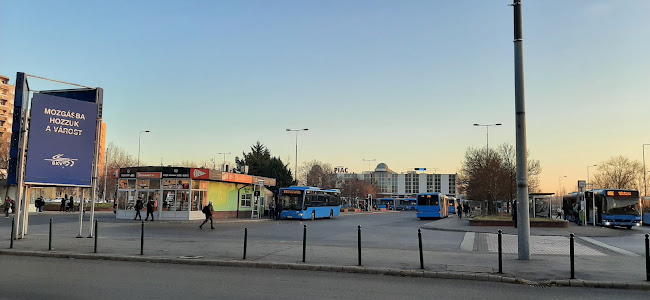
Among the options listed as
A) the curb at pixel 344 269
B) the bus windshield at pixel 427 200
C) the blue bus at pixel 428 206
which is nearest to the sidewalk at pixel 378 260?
the curb at pixel 344 269

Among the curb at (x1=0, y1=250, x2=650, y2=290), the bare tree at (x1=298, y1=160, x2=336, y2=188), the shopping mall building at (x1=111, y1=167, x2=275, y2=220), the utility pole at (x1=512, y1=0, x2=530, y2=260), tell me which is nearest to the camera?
the curb at (x1=0, y1=250, x2=650, y2=290)

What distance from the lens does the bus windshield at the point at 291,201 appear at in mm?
40906

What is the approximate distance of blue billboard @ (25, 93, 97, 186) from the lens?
17422 mm

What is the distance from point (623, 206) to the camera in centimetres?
3312

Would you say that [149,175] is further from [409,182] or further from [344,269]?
[409,182]

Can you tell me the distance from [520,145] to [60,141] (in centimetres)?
1623

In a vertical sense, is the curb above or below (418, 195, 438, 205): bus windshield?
below

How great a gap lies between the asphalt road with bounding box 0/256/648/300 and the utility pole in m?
3.52

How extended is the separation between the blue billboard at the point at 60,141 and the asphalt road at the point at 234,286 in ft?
23.0

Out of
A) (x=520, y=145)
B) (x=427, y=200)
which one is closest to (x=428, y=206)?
(x=427, y=200)

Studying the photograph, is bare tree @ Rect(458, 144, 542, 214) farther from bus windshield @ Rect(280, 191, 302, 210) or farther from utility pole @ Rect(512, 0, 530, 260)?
utility pole @ Rect(512, 0, 530, 260)

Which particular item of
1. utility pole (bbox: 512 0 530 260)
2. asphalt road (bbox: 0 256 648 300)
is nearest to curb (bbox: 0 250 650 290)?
asphalt road (bbox: 0 256 648 300)

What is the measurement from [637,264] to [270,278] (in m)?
9.74

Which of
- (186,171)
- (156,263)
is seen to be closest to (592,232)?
(156,263)
